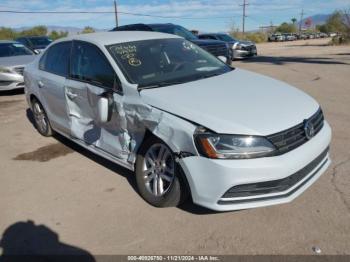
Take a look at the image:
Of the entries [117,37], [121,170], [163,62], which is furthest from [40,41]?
[163,62]

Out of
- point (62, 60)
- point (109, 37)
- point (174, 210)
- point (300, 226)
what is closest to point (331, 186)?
point (300, 226)

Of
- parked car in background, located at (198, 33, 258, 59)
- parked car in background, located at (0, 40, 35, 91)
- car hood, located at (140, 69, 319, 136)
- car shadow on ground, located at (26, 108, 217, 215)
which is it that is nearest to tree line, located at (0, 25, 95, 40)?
parked car in background, located at (198, 33, 258, 59)

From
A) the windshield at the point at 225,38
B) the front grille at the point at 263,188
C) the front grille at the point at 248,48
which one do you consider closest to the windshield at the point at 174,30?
the front grille at the point at 248,48

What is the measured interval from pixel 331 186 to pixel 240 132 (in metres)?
1.56

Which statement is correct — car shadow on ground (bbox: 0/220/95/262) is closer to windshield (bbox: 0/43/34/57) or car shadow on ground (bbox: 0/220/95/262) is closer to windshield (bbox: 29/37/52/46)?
windshield (bbox: 0/43/34/57)

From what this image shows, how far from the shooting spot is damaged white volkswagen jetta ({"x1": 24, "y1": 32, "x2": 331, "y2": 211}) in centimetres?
316

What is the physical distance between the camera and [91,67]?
4609mm

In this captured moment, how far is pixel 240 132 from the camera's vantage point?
314 centimetres

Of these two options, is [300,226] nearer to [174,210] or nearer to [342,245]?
[342,245]

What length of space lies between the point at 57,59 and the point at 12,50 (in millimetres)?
7990

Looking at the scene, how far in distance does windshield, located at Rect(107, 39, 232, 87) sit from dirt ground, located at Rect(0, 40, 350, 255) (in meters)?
1.29

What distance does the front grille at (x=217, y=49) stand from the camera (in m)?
13.1

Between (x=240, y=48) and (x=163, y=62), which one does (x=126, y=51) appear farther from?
(x=240, y=48)

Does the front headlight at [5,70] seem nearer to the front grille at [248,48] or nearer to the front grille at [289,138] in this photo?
the front grille at [289,138]
